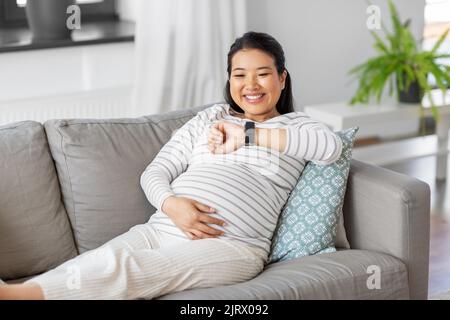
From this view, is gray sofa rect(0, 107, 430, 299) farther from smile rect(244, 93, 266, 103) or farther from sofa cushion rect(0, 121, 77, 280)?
smile rect(244, 93, 266, 103)

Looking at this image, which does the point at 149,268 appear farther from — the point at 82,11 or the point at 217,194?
the point at 82,11

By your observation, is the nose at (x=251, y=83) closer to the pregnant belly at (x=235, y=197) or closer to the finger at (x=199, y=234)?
the pregnant belly at (x=235, y=197)

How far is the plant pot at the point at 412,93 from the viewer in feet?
12.0

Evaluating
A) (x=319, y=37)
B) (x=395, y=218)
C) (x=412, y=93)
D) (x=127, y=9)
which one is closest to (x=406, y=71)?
(x=412, y=93)

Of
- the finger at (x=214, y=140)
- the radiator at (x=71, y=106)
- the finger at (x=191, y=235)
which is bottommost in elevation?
the finger at (x=191, y=235)

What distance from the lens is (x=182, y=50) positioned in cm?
344

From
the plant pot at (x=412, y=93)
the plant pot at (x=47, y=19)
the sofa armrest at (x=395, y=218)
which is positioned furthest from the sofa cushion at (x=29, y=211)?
the plant pot at (x=412, y=93)

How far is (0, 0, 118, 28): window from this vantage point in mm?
3441

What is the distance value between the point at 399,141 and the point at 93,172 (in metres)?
2.49

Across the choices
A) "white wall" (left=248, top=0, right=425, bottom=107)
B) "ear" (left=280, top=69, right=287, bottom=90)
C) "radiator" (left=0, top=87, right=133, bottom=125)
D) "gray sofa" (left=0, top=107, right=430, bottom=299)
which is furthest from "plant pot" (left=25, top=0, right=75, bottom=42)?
"ear" (left=280, top=69, right=287, bottom=90)

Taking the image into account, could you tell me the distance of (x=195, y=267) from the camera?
6.07 feet

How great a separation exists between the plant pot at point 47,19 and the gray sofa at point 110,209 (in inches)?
47.3

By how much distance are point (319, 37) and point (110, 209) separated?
2146 millimetres

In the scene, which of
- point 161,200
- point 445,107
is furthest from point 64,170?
point 445,107
